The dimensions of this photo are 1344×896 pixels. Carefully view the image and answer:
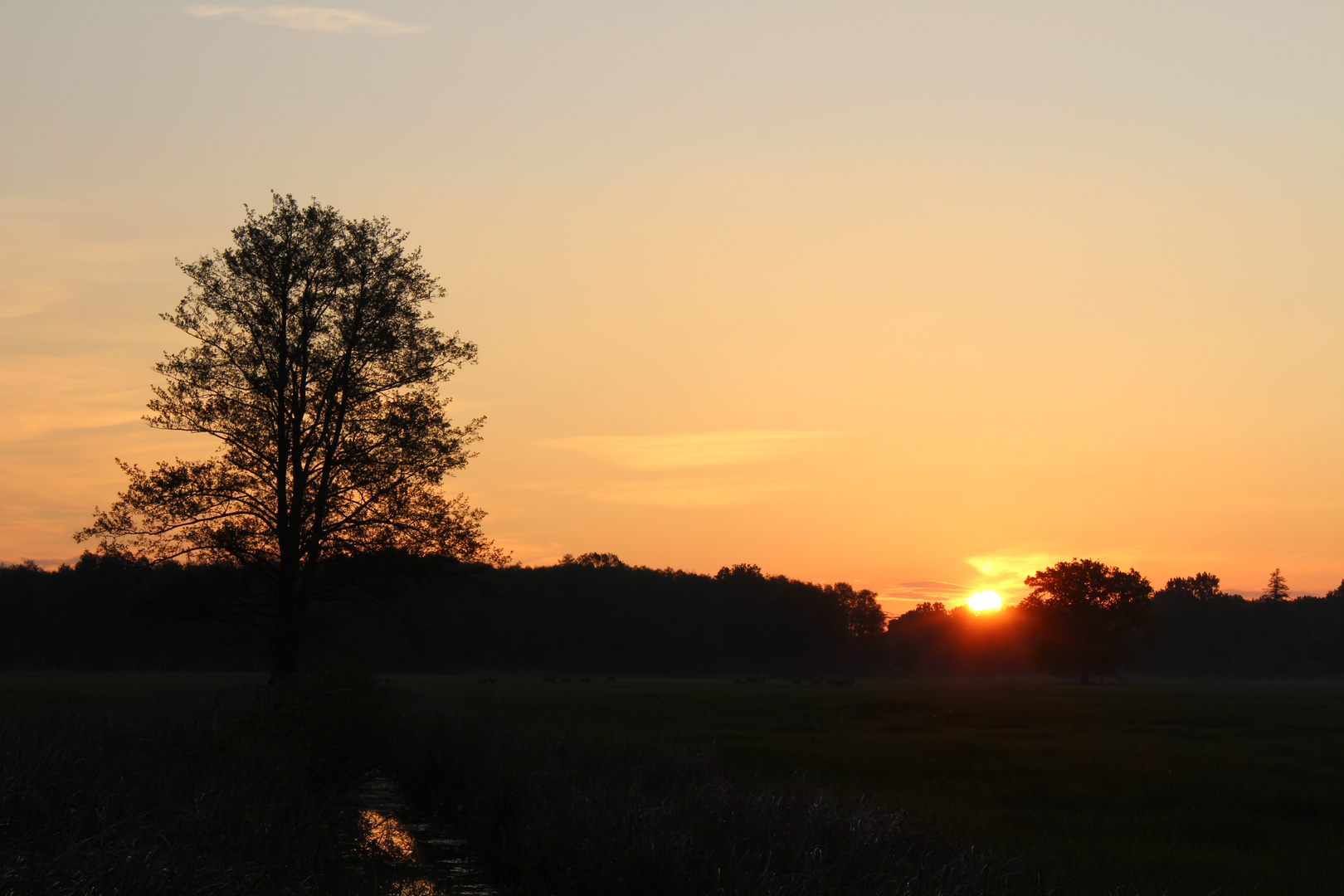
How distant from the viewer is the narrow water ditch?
465 inches

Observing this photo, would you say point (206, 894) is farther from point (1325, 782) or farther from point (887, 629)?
point (887, 629)

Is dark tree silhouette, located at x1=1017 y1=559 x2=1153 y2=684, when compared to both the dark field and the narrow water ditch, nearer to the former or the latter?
the dark field

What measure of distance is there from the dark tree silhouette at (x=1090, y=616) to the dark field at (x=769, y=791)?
222ft

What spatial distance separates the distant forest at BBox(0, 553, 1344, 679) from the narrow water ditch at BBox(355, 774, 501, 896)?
4691 centimetres

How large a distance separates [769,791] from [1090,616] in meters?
91.5

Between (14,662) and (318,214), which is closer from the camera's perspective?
(14,662)

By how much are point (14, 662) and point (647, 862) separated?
16.1m

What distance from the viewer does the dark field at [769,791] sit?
10.4m

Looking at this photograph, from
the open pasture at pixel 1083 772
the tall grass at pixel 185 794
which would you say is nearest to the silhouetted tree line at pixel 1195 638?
the open pasture at pixel 1083 772

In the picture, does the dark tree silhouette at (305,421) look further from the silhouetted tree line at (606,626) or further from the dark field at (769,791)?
the silhouetted tree line at (606,626)

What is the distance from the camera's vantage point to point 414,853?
13938mm

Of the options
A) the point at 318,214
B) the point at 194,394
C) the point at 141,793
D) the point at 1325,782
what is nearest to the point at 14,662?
the point at 194,394

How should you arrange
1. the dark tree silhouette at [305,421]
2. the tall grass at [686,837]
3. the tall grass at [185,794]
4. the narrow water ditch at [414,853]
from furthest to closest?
the dark tree silhouette at [305,421] < the narrow water ditch at [414,853] < the tall grass at [686,837] < the tall grass at [185,794]

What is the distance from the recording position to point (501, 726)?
21.0 metres
